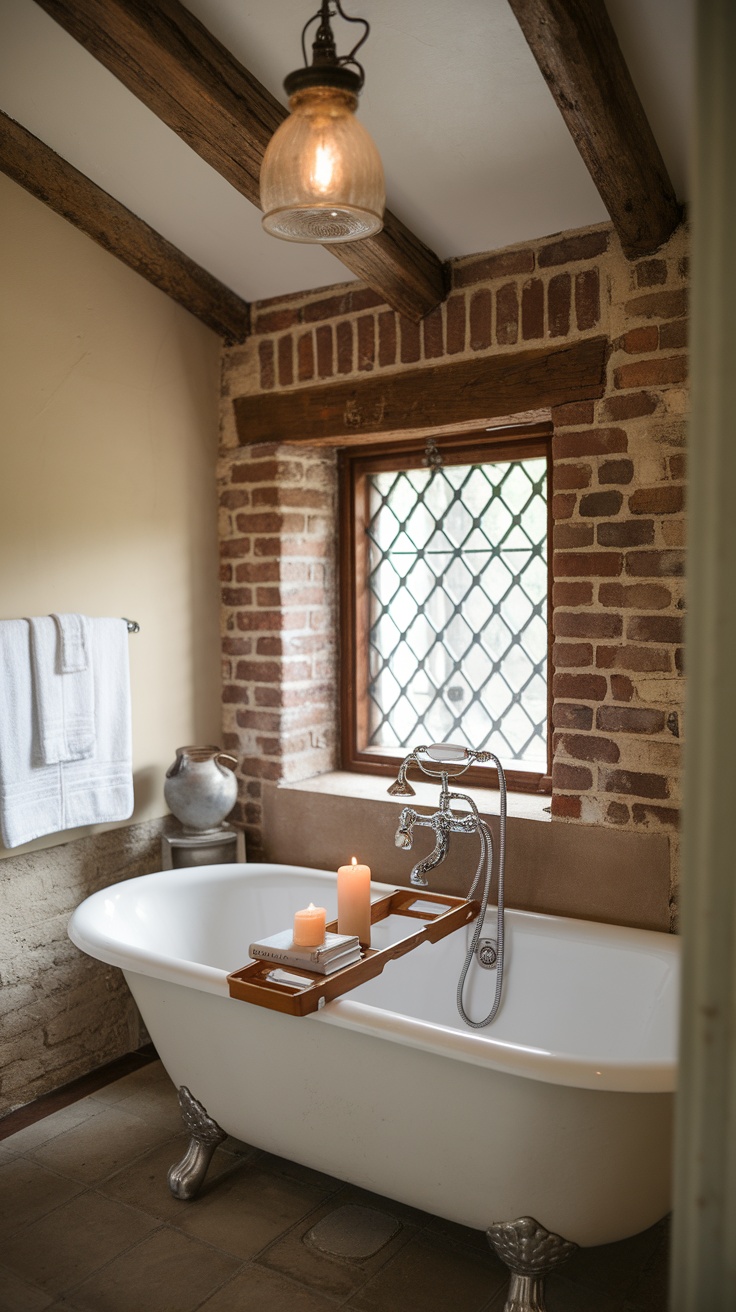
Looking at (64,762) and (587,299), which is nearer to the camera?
(587,299)

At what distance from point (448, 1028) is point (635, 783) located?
0.90 metres

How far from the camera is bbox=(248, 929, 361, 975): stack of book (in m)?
2.06

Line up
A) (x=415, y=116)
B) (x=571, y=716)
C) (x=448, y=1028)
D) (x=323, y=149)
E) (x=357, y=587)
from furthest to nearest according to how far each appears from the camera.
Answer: (x=357, y=587), (x=571, y=716), (x=415, y=116), (x=448, y=1028), (x=323, y=149)

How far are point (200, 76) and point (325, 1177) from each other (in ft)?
8.42

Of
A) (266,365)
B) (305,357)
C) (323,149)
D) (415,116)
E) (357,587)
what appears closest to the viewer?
(323,149)

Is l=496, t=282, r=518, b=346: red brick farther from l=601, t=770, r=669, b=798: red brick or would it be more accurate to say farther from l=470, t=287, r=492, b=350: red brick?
l=601, t=770, r=669, b=798: red brick

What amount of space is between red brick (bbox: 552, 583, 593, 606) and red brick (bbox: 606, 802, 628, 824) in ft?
1.70

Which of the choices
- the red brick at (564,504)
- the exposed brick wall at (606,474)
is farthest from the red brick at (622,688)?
the red brick at (564,504)

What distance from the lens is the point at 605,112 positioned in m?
1.94

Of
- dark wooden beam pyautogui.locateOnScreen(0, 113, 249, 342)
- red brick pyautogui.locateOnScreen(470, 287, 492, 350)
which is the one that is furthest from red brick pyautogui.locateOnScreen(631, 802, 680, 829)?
dark wooden beam pyautogui.locateOnScreen(0, 113, 249, 342)

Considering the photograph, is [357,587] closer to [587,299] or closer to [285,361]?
[285,361]

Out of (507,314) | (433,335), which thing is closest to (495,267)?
(507,314)

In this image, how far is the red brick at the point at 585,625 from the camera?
2480 mm

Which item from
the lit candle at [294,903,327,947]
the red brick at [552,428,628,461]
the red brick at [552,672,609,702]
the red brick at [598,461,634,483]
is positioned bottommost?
the lit candle at [294,903,327,947]
